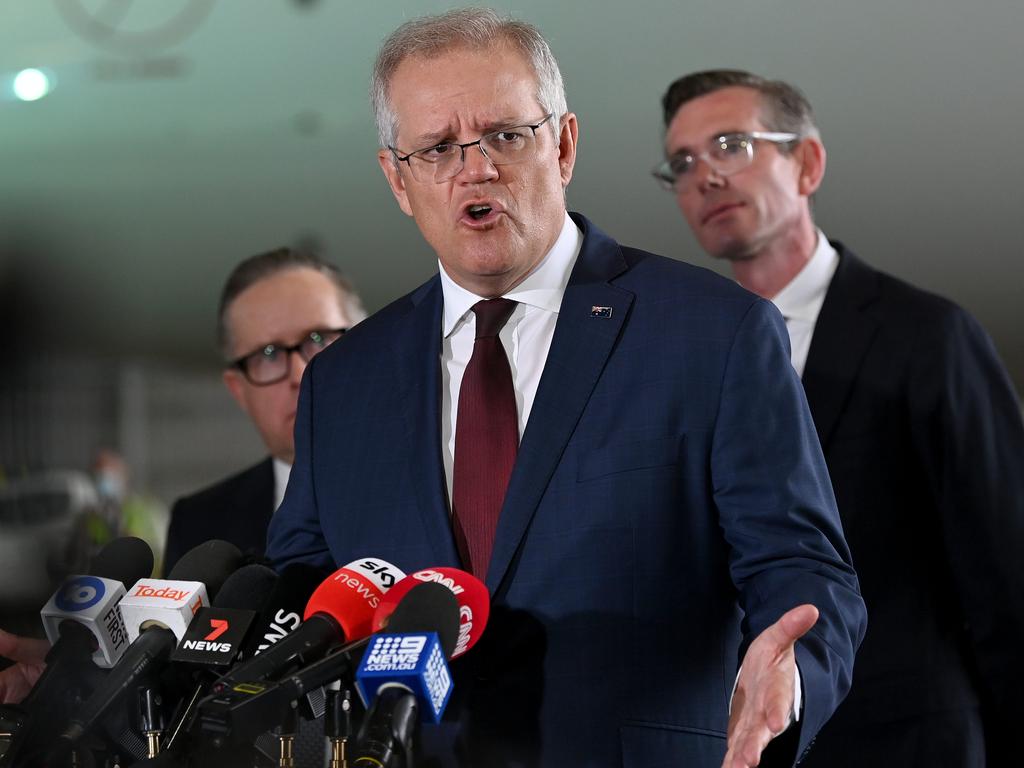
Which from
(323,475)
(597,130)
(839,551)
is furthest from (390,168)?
(597,130)

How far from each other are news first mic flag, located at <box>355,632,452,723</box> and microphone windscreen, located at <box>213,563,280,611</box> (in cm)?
31

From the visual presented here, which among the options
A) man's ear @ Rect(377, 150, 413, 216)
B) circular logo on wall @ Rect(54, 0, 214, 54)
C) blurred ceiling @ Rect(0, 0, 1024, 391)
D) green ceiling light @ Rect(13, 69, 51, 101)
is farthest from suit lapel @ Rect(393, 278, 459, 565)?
green ceiling light @ Rect(13, 69, 51, 101)

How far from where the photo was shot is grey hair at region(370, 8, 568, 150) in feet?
5.52

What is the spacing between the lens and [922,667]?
7.82 feet

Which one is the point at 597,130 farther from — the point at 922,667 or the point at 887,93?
the point at 922,667

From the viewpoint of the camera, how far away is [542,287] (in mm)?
1728

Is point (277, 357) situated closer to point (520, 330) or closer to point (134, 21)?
point (520, 330)

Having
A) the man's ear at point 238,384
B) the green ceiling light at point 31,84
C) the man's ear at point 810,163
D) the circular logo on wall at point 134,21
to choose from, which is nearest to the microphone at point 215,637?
the man's ear at point 238,384

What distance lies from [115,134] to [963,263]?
336 centimetres

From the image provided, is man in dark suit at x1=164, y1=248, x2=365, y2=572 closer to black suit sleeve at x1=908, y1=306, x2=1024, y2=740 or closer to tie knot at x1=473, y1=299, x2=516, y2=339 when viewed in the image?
tie knot at x1=473, y1=299, x2=516, y2=339

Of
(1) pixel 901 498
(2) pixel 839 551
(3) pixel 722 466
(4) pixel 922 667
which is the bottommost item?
(4) pixel 922 667

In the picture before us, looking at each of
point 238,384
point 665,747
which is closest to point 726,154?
point 238,384

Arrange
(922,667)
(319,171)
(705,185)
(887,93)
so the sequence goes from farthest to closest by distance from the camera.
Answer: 1. (319,171)
2. (887,93)
3. (705,185)
4. (922,667)

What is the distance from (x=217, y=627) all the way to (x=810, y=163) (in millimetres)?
2090
